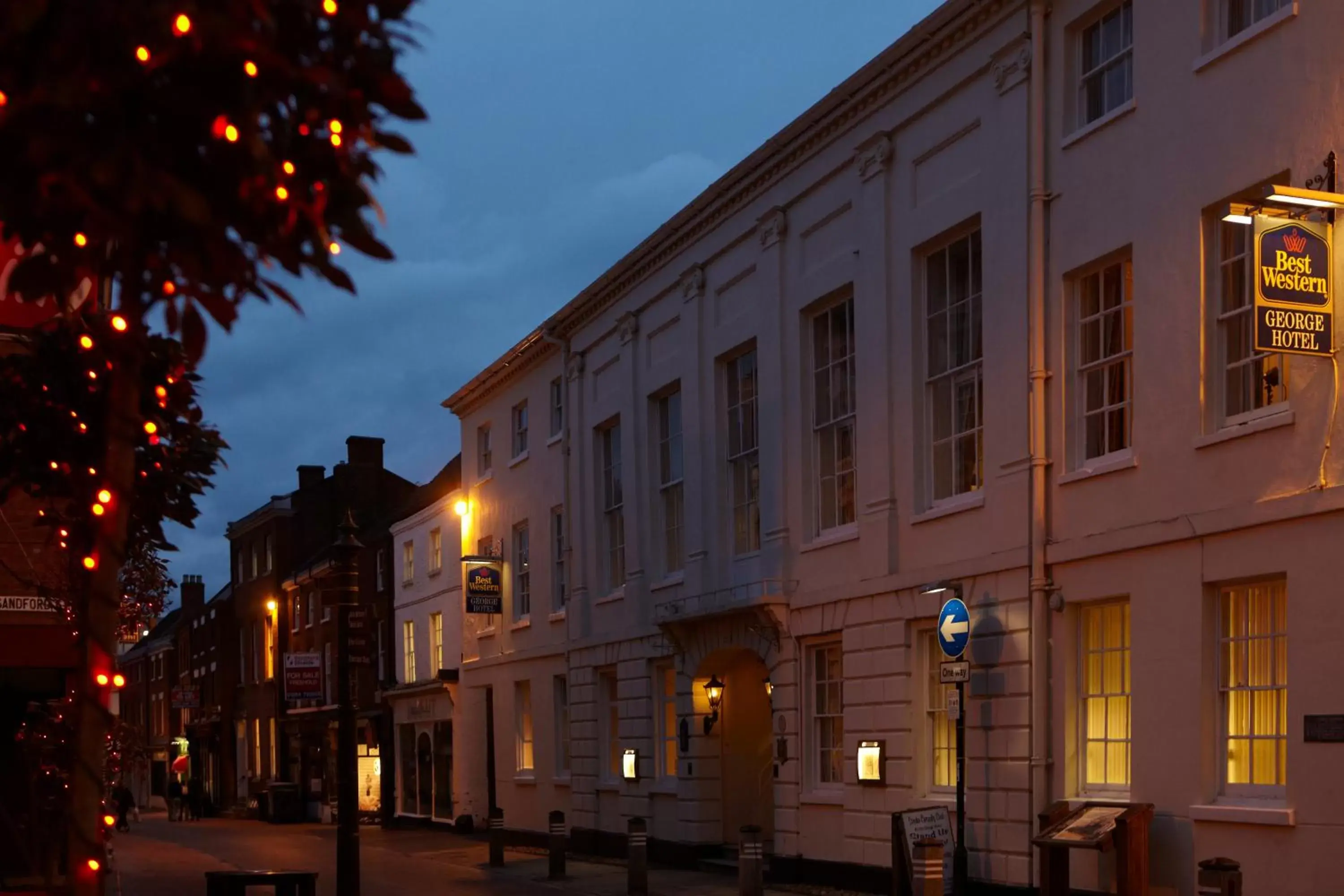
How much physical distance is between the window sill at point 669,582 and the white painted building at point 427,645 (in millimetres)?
13277

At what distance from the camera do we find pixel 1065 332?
1775cm

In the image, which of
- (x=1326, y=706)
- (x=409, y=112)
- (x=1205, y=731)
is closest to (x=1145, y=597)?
(x=1205, y=731)

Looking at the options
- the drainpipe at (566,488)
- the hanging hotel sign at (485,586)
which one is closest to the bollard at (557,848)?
the drainpipe at (566,488)

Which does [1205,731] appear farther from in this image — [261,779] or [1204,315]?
[261,779]

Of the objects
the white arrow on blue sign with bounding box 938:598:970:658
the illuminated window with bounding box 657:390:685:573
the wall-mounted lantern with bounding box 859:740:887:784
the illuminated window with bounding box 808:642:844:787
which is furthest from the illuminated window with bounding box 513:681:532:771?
the white arrow on blue sign with bounding box 938:598:970:658

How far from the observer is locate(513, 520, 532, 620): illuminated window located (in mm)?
36656

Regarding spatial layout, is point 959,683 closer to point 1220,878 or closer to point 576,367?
point 1220,878

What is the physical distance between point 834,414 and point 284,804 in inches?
1430

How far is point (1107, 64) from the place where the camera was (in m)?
17.4

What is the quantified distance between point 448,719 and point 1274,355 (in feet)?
100

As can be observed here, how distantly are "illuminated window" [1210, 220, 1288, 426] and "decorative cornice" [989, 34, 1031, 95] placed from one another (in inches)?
142

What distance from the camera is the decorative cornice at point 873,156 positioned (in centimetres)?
2147

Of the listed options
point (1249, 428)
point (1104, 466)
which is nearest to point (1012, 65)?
point (1104, 466)

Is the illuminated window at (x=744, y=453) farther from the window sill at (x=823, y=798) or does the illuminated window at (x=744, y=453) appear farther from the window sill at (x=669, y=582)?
the window sill at (x=823, y=798)
